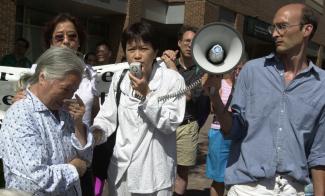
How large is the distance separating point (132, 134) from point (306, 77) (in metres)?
1.08

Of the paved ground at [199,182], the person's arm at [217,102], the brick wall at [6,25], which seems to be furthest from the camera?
the brick wall at [6,25]

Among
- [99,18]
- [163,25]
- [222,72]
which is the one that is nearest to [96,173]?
[222,72]

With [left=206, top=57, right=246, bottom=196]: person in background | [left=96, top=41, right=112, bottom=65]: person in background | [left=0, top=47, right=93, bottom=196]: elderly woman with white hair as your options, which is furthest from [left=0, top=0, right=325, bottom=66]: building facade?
[left=0, top=47, right=93, bottom=196]: elderly woman with white hair

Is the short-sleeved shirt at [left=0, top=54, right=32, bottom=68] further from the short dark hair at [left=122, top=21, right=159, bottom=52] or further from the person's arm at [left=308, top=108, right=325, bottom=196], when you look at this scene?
the person's arm at [left=308, top=108, right=325, bottom=196]

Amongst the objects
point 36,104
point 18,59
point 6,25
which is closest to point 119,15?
point 6,25

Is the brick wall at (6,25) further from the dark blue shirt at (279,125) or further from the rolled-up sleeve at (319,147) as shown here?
the rolled-up sleeve at (319,147)

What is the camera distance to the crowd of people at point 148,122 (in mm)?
2104

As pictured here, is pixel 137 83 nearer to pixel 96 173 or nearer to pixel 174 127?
pixel 174 127

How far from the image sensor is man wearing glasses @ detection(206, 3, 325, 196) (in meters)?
2.52

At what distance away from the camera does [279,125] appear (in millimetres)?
2541

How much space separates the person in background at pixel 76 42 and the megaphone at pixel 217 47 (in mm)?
888

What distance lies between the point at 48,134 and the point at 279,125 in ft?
4.05

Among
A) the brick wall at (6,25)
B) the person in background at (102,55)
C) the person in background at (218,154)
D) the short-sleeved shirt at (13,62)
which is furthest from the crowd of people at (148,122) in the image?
the brick wall at (6,25)

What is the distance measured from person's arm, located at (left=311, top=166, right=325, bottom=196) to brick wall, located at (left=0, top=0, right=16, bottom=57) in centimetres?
912
